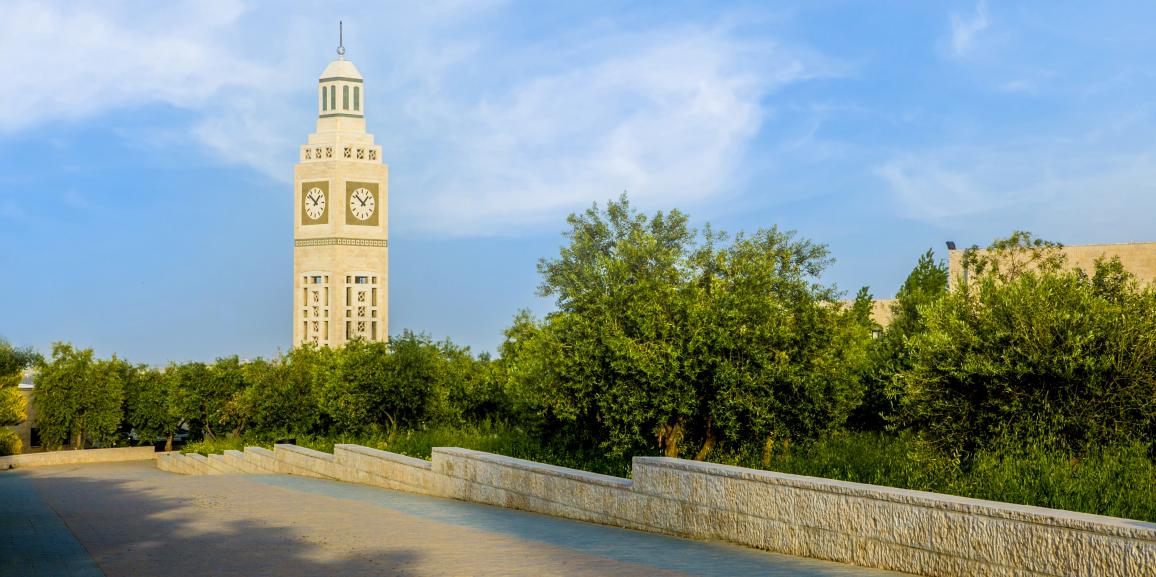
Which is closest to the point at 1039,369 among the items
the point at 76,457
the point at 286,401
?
the point at 286,401

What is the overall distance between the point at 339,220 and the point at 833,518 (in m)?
82.9

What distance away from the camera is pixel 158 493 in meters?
20.3

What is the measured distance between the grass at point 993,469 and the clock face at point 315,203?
73.7 metres

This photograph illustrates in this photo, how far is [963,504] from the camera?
929 cm

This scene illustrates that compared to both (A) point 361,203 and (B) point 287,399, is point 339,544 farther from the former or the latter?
(A) point 361,203

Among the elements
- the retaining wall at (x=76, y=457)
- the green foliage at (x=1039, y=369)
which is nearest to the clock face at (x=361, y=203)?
the retaining wall at (x=76, y=457)

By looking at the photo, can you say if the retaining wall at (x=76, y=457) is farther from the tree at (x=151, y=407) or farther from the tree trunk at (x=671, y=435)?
the tree trunk at (x=671, y=435)

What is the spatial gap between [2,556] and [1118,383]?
41.5ft

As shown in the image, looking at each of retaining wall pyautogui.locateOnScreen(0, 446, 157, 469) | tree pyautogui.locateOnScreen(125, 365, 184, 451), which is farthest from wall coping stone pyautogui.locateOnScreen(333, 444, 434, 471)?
tree pyautogui.locateOnScreen(125, 365, 184, 451)

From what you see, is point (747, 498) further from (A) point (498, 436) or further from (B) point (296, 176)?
(B) point (296, 176)

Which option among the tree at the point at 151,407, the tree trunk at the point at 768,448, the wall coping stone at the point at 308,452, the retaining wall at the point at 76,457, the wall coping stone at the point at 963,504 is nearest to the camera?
the wall coping stone at the point at 963,504

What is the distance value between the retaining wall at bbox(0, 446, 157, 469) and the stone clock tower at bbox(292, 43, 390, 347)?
32190mm

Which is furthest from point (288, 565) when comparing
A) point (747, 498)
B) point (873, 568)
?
point (873, 568)

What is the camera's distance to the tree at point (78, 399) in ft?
198
